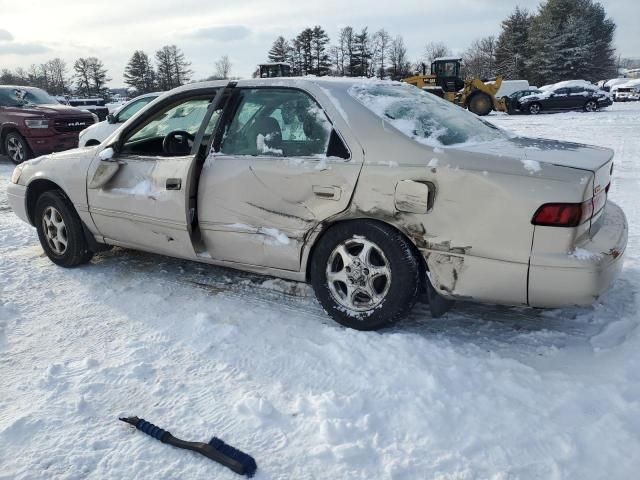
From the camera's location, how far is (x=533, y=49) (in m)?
53.4

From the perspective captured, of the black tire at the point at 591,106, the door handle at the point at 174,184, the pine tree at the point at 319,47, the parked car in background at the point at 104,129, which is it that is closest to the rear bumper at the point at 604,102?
the black tire at the point at 591,106

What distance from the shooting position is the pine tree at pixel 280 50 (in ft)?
222

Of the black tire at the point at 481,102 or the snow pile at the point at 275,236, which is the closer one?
the snow pile at the point at 275,236

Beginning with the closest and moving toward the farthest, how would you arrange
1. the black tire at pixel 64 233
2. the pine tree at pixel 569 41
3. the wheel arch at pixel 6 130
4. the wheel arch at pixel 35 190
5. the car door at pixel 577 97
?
the black tire at pixel 64 233 → the wheel arch at pixel 35 190 → the wheel arch at pixel 6 130 → the car door at pixel 577 97 → the pine tree at pixel 569 41

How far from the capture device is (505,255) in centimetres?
263

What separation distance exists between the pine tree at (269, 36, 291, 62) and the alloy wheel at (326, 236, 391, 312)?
68200mm

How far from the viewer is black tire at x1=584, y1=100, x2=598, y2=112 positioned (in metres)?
25.4

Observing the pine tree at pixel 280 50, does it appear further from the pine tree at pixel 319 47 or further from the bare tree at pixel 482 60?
the bare tree at pixel 482 60

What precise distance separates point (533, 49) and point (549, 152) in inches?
2273

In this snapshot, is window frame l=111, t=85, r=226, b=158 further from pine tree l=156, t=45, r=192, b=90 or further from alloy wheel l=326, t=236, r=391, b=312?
pine tree l=156, t=45, r=192, b=90

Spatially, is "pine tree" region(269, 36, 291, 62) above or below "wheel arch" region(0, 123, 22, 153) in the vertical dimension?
above

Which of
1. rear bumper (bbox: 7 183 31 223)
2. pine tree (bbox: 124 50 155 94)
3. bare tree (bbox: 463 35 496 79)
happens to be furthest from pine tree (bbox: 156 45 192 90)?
rear bumper (bbox: 7 183 31 223)

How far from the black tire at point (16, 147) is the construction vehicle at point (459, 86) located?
18.6 m

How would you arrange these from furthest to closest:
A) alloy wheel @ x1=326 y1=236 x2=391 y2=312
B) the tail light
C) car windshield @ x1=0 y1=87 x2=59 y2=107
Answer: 1. car windshield @ x1=0 y1=87 x2=59 y2=107
2. alloy wheel @ x1=326 y1=236 x2=391 y2=312
3. the tail light
